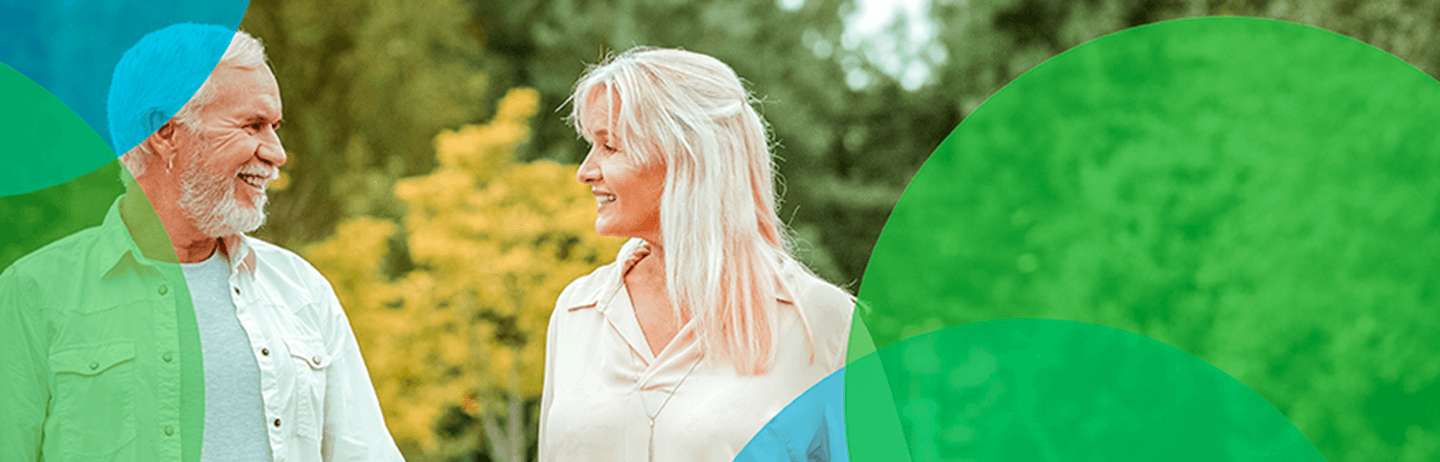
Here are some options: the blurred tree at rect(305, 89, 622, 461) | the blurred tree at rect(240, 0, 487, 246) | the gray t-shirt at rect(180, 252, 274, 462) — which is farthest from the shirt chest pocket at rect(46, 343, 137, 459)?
the blurred tree at rect(240, 0, 487, 246)

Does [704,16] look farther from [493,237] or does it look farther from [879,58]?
[493,237]

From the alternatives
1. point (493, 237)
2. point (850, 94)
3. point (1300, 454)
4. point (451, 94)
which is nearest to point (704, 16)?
point (850, 94)

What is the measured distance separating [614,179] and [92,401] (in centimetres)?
119

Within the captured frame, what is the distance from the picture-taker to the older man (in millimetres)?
2457

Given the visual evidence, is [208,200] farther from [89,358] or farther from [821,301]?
[821,301]

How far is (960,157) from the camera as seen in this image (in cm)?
1249

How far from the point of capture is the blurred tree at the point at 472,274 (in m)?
10.1

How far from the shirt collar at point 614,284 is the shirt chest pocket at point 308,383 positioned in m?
0.58

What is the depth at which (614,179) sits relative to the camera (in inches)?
96.1

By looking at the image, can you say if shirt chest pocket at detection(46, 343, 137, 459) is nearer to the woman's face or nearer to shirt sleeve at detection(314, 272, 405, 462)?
shirt sleeve at detection(314, 272, 405, 462)
